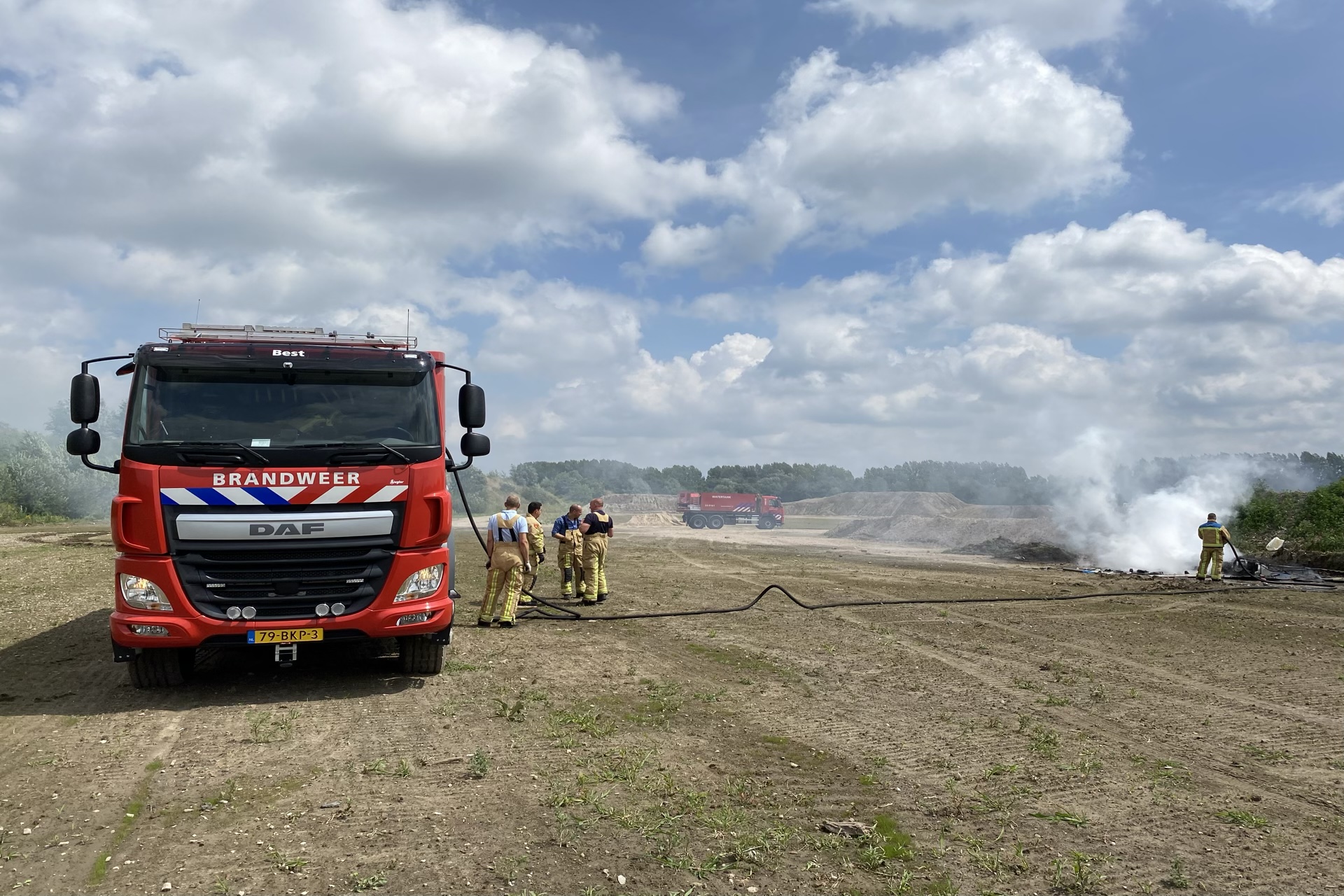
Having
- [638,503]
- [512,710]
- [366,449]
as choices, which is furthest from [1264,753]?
[638,503]

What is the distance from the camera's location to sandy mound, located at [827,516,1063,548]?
39281mm

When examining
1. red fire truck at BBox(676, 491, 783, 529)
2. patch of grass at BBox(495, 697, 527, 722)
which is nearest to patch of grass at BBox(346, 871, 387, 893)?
patch of grass at BBox(495, 697, 527, 722)

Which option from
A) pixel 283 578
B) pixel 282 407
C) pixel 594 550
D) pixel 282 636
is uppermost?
pixel 282 407

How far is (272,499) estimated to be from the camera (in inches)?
274

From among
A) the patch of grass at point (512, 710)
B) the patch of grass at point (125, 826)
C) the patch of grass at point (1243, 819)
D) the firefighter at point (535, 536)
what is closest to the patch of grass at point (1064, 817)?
the patch of grass at point (1243, 819)

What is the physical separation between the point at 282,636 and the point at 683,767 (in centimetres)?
358

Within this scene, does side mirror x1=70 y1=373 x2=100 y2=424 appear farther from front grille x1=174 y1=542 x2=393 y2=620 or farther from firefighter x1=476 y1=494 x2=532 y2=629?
firefighter x1=476 y1=494 x2=532 y2=629

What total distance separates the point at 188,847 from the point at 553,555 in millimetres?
20326

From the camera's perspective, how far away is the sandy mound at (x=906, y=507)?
5781 cm

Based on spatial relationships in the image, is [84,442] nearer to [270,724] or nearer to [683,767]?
[270,724]

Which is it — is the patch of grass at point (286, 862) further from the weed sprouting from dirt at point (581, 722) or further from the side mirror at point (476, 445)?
the side mirror at point (476, 445)

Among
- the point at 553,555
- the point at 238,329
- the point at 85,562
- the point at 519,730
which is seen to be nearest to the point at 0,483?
the point at 85,562

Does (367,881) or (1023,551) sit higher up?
(367,881)

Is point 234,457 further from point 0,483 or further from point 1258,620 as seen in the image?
point 0,483
